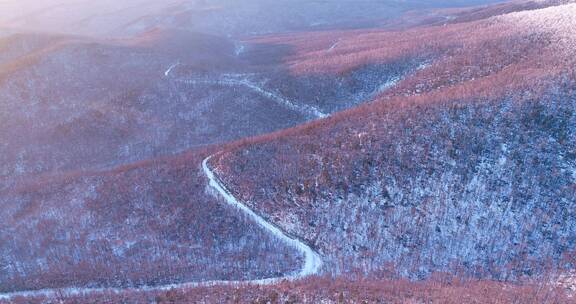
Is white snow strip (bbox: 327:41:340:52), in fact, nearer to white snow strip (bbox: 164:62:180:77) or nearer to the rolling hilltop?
the rolling hilltop

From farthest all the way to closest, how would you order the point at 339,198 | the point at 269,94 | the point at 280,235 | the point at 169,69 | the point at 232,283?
the point at 169,69
the point at 269,94
the point at 339,198
the point at 280,235
the point at 232,283

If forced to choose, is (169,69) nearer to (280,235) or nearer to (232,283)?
(280,235)

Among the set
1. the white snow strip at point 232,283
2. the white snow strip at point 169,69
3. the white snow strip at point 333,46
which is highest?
the white snow strip at point 333,46

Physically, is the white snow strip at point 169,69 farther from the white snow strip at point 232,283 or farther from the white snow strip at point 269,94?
the white snow strip at point 232,283

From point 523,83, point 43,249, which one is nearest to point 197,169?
point 43,249

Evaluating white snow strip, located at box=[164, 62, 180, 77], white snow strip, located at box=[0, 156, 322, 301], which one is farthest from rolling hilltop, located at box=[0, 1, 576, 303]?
white snow strip, located at box=[164, 62, 180, 77]

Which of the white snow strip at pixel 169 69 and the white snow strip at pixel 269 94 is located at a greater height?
the white snow strip at pixel 169 69

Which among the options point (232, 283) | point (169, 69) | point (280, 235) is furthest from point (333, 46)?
point (232, 283)

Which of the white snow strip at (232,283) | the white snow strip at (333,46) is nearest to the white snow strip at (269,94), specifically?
the white snow strip at (333,46)
